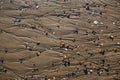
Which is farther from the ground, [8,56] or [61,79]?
[8,56]

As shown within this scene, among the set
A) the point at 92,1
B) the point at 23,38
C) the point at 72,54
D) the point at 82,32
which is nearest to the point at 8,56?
the point at 23,38

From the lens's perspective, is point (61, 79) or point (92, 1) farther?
point (92, 1)

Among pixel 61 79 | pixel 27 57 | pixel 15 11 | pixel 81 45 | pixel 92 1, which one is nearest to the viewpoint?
pixel 61 79

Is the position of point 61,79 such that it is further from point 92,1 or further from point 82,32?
point 92,1

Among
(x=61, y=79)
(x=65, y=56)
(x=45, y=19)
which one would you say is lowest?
(x=61, y=79)

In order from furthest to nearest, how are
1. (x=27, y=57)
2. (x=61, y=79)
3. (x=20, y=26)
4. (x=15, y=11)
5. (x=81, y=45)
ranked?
(x=15, y=11) < (x=20, y=26) < (x=81, y=45) < (x=27, y=57) < (x=61, y=79)

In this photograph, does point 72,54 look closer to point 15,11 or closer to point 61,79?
point 61,79

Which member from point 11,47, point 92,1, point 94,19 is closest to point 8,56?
point 11,47
